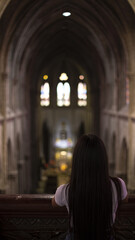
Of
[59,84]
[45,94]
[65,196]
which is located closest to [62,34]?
[59,84]

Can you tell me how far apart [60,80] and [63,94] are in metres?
1.77

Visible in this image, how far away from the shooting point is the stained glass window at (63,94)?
40406 millimetres

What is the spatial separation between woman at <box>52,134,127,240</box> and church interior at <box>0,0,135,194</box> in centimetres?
1043

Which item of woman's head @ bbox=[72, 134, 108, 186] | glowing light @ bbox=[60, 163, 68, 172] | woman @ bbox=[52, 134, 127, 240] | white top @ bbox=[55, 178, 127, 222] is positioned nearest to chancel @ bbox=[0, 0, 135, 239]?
glowing light @ bbox=[60, 163, 68, 172]

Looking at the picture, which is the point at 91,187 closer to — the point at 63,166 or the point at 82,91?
the point at 63,166

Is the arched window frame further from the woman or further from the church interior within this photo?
the woman

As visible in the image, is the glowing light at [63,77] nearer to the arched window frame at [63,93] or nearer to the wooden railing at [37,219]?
the arched window frame at [63,93]

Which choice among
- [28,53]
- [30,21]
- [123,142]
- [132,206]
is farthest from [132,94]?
[132,206]

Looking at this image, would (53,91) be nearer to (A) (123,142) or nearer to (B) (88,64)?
(B) (88,64)

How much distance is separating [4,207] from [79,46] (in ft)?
86.0

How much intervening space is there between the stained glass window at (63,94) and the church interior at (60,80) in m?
0.12

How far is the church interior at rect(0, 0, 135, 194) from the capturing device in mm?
16750

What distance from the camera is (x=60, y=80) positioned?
132ft

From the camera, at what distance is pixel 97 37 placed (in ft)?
75.4
